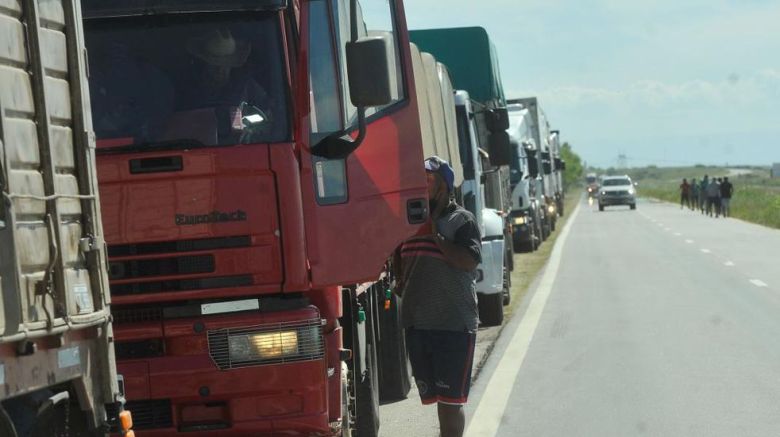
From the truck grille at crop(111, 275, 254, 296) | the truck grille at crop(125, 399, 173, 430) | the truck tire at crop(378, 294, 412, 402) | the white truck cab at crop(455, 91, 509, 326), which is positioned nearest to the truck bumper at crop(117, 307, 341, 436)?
the truck grille at crop(125, 399, 173, 430)

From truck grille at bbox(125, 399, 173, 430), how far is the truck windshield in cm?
127

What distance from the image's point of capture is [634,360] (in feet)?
41.9

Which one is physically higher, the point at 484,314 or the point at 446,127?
the point at 446,127

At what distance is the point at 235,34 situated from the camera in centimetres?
730

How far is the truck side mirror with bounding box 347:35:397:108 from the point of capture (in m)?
6.95

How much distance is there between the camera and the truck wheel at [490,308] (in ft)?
53.0

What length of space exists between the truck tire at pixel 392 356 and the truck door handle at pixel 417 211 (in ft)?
8.71

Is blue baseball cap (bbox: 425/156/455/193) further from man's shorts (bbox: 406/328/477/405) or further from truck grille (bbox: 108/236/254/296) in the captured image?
truck grille (bbox: 108/236/254/296)

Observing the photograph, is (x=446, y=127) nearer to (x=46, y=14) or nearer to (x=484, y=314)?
(x=484, y=314)

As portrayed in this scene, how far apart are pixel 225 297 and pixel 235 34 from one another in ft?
4.34

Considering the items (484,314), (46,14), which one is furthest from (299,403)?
(484,314)

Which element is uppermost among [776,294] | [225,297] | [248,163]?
[248,163]

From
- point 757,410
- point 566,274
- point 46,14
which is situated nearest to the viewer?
point 46,14

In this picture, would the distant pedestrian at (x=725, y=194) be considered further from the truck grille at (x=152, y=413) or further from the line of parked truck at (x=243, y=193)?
the truck grille at (x=152, y=413)
